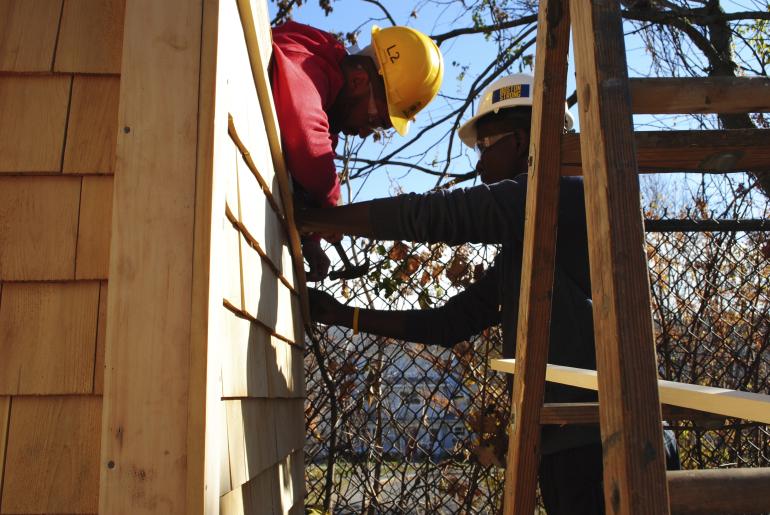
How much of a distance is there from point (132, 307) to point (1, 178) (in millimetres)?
535

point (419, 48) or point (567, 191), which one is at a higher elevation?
point (419, 48)

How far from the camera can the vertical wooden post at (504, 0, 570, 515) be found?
5.77ft

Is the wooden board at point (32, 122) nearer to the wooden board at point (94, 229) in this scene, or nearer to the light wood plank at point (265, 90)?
the wooden board at point (94, 229)

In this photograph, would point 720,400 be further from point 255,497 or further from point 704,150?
point 255,497

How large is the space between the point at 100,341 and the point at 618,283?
44.5 inches

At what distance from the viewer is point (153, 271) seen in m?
1.43

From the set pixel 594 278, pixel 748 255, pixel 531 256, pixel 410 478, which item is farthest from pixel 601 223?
pixel 748 255

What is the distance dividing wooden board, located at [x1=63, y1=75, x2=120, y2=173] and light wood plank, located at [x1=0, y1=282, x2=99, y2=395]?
11.4 inches

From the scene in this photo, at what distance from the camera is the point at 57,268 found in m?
1.63

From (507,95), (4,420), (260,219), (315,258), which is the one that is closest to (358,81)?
(507,95)

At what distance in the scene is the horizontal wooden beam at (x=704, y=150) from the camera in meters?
1.57

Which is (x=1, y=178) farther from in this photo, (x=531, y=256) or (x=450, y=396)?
(x=450, y=396)

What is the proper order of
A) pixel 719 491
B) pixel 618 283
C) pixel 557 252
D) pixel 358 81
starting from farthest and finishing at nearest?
pixel 358 81
pixel 557 252
pixel 719 491
pixel 618 283

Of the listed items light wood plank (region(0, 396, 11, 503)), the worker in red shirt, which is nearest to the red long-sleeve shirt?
the worker in red shirt
